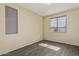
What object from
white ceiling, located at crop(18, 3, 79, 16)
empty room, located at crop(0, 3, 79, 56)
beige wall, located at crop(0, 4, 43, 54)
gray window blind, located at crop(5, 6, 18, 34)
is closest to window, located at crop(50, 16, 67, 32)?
empty room, located at crop(0, 3, 79, 56)

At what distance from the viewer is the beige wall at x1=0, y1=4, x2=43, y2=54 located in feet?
10.1

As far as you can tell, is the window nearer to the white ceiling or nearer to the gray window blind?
the white ceiling

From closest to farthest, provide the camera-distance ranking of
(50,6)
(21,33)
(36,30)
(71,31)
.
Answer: (50,6) → (21,33) → (71,31) → (36,30)

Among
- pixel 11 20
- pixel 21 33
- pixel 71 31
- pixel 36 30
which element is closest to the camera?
pixel 11 20

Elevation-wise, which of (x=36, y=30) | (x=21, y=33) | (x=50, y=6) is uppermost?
(x=50, y=6)

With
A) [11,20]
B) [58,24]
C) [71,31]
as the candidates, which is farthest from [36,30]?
[11,20]

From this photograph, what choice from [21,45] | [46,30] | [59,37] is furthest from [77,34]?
[21,45]

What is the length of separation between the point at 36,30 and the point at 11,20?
100 inches

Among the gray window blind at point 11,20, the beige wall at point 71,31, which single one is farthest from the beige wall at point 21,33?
the beige wall at point 71,31

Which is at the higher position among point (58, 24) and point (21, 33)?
point (58, 24)

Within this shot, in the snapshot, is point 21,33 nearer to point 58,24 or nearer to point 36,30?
point 36,30

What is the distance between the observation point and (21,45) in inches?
165

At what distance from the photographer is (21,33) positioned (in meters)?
4.19

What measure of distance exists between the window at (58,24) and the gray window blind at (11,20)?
10.5 feet
